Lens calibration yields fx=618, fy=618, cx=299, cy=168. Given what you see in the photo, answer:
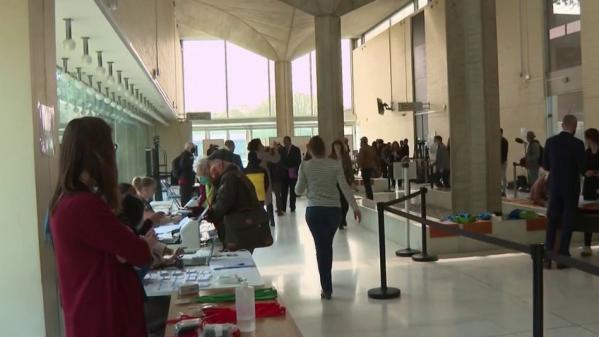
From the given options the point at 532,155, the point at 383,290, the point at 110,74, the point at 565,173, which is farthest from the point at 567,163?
the point at 532,155

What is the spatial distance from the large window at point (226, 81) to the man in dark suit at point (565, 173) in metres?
27.7

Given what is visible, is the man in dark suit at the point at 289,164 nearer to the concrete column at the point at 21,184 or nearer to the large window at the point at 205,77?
the concrete column at the point at 21,184

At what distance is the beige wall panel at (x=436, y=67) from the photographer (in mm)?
22969

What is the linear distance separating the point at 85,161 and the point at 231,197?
2.84 meters

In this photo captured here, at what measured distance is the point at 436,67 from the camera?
2383 centimetres

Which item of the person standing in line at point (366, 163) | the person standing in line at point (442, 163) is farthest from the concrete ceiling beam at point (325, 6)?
the person standing in line at point (366, 163)

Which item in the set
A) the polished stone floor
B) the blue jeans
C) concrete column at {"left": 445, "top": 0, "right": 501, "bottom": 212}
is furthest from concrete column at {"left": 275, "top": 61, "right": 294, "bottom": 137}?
the blue jeans

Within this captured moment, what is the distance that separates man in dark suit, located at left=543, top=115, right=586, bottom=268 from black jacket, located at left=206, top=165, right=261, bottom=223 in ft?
11.1

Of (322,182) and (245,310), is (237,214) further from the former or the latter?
(245,310)

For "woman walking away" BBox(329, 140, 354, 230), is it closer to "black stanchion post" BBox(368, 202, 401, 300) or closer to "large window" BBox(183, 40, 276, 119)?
"black stanchion post" BBox(368, 202, 401, 300)

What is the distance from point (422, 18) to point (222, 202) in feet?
73.3

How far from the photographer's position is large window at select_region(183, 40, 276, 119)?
108ft

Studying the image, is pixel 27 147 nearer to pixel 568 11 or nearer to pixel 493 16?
Answer: pixel 493 16

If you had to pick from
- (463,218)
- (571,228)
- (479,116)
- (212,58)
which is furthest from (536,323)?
(212,58)
